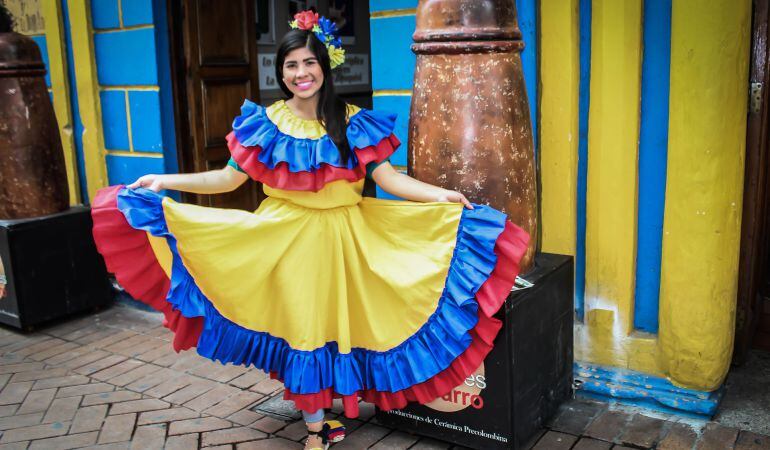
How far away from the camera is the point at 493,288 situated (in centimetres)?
248

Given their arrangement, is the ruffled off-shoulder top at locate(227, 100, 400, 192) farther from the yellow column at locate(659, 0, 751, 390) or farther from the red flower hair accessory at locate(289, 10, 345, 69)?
the yellow column at locate(659, 0, 751, 390)

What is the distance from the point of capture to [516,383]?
8.77 ft

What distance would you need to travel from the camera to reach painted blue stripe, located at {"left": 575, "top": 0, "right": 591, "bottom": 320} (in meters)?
3.11

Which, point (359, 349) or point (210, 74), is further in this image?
point (210, 74)

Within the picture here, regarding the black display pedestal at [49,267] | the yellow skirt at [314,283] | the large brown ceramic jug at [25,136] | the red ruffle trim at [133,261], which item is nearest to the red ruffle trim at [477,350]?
the yellow skirt at [314,283]

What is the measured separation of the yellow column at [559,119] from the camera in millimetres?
3105

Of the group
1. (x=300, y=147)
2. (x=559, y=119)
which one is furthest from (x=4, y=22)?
(x=559, y=119)

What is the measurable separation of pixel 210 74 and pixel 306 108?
1917mm

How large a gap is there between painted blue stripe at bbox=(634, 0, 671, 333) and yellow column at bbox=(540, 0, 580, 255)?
0.93ft

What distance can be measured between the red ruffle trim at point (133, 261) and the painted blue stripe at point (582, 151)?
170 centimetres

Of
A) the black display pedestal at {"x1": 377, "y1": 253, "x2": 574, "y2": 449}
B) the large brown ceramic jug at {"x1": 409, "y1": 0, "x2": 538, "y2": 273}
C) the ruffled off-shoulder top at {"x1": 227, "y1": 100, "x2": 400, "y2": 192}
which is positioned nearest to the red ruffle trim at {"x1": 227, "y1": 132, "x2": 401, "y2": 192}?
the ruffled off-shoulder top at {"x1": 227, "y1": 100, "x2": 400, "y2": 192}

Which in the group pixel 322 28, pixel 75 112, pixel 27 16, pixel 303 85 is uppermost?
pixel 27 16

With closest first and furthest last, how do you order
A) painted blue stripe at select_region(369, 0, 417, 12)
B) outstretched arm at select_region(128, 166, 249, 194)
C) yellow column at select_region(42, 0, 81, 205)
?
outstretched arm at select_region(128, 166, 249, 194), painted blue stripe at select_region(369, 0, 417, 12), yellow column at select_region(42, 0, 81, 205)

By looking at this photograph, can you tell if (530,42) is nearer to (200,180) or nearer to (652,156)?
(652,156)
